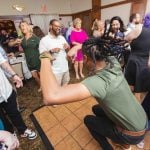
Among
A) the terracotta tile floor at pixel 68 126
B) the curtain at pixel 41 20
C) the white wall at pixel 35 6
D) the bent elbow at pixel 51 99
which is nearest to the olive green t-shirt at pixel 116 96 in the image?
the bent elbow at pixel 51 99

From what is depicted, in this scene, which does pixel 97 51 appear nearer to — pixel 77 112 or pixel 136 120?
pixel 136 120

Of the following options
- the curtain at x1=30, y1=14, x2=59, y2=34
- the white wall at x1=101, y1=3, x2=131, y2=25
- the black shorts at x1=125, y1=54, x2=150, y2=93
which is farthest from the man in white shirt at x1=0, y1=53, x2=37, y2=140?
the curtain at x1=30, y1=14, x2=59, y2=34

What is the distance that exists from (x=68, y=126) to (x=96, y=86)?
1092 mm

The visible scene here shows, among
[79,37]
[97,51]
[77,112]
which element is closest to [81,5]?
[79,37]

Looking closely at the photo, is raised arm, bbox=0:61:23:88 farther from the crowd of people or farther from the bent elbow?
the bent elbow

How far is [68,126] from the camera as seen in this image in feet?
5.18

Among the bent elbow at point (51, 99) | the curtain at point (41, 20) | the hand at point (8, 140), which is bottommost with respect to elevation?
the hand at point (8, 140)

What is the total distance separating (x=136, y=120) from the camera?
0.88m

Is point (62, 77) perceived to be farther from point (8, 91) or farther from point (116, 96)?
point (116, 96)

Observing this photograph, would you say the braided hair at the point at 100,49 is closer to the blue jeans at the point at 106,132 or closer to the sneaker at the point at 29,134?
the blue jeans at the point at 106,132

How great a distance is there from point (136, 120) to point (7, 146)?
0.98m

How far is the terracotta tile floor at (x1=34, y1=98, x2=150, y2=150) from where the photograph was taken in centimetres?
136

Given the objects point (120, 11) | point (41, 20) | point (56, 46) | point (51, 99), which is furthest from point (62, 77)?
point (41, 20)

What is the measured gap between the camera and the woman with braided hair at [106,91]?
0.64 meters
